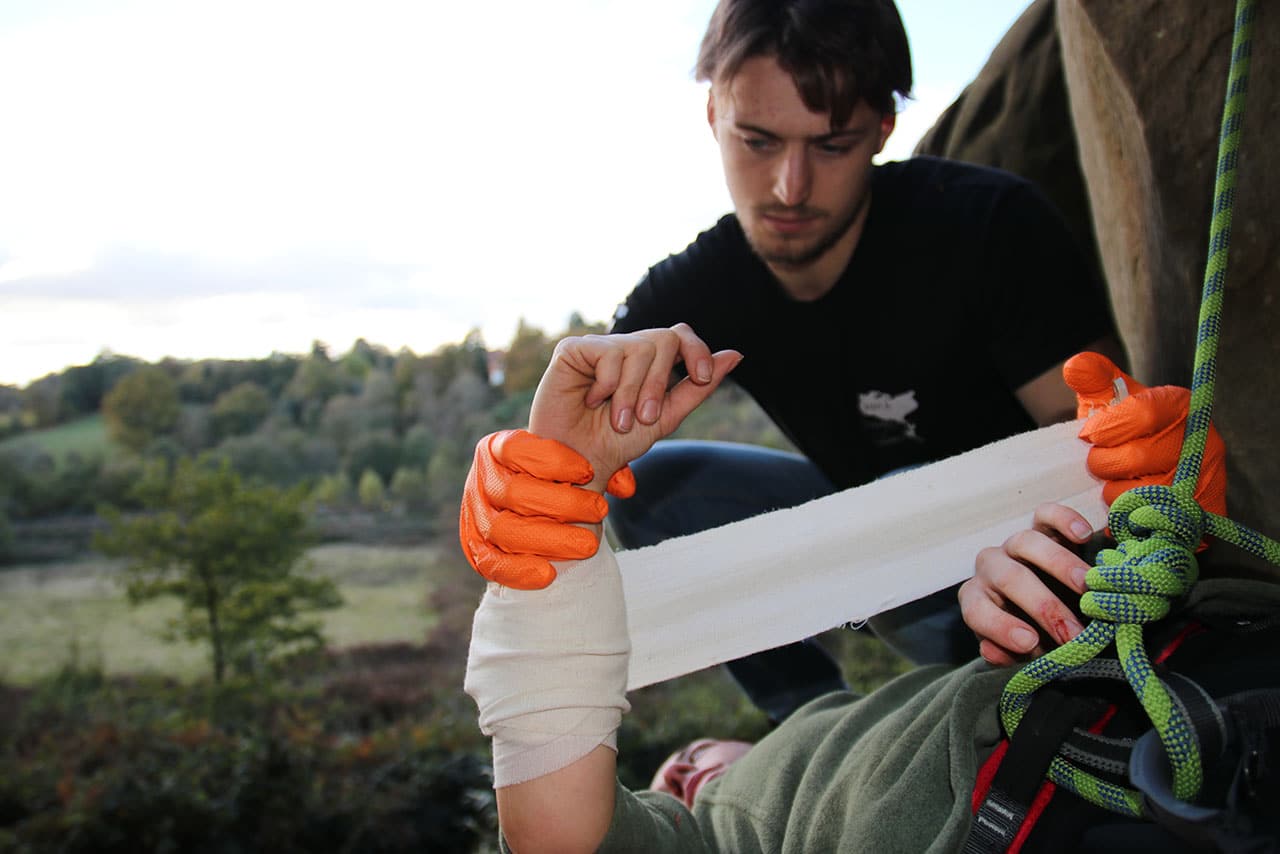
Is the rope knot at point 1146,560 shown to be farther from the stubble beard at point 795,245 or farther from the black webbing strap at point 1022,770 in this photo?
the stubble beard at point 795,245

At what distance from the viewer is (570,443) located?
98cm

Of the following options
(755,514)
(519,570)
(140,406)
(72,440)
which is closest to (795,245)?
(755,514)

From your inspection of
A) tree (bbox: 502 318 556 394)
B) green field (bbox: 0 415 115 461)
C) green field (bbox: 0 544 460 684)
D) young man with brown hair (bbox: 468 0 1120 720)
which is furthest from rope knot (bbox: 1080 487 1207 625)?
green field (bbox: 0 415 115 461)

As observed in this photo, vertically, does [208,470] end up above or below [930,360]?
below

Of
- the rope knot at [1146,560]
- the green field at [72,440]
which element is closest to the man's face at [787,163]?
the rope knot at [1146,560]

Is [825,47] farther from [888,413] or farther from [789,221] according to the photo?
[888,413]

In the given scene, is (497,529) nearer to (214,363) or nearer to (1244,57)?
(1244,57)

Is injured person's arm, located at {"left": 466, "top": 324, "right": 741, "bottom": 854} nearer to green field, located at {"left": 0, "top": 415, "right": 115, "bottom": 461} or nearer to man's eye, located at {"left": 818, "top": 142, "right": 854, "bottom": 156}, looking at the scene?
man's eye, located at {"left": 818, "top": 142, "right": 854, "bottom": 156}

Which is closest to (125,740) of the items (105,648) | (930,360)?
(105,648)

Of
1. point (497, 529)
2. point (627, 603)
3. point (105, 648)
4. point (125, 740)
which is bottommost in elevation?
point (125, 740)

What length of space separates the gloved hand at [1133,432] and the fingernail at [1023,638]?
10.9 inches

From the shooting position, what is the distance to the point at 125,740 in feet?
8.66

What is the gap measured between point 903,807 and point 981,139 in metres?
2.02

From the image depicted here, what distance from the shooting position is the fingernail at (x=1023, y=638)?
0.93 meters
